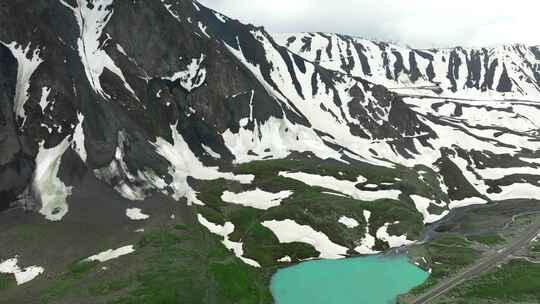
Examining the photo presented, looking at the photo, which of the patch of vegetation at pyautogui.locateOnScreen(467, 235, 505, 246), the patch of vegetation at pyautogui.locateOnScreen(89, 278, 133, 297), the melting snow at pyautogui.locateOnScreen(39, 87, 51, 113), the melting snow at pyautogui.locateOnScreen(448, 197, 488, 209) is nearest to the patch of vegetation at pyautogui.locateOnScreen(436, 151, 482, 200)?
the melting snow at pyautogui.locateOnScreen(448, 197, 488, 209)

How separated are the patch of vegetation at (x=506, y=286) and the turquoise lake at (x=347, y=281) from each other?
9410mm

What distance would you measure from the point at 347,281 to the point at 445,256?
1114 inches

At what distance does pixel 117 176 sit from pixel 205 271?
48.8 m

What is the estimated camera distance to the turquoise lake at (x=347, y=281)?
288 ft

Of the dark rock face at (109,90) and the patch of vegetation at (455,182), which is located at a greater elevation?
the dark rock face at (109,90)

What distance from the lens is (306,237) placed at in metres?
116

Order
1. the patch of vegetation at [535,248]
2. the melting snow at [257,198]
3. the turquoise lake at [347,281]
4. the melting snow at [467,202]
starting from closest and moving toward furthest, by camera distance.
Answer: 1. the turquoise lake at [347,281]
2. the patch of vegetation at [535,248]
3. the melting snow at [257,198]
4. the melting snow at [467,202]

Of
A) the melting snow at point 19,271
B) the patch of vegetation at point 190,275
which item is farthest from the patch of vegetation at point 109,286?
the melting snow at point 19,271

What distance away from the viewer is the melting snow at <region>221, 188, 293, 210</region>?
13088 centimetres

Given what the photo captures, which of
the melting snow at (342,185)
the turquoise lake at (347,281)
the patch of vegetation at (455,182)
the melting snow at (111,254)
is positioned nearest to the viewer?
the turquoise lake at (347,281)

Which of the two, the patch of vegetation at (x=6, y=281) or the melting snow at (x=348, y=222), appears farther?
the melting snow at (x=348, y=222)

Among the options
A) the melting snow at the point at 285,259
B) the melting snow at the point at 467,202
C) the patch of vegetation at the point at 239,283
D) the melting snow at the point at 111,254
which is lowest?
the melting snow at the point at 467,202

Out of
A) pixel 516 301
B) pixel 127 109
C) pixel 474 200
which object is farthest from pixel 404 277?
pixel 127 109

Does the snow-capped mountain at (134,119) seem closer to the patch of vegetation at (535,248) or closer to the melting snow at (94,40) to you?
the melting snow at (94,40)
